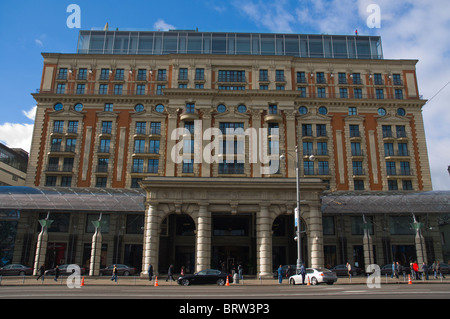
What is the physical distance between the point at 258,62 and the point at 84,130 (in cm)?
2874

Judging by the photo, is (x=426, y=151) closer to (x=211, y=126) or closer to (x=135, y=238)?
(x=211, y=126)

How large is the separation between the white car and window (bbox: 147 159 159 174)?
28.8 m

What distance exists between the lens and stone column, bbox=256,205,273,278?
34.9 meters

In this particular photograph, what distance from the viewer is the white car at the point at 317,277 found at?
28395 millimetres

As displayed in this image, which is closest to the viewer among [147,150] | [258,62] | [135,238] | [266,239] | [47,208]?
[266,239]

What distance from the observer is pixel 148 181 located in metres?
35.9

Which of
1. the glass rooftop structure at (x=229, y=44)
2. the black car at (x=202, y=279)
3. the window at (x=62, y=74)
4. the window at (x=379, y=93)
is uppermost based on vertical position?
the glass rooftop structure at (x=229, y=44)

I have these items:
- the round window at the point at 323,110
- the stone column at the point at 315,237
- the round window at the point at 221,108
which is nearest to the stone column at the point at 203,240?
the stone column at the point at 315,237

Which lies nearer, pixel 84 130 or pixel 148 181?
pixel 148 181

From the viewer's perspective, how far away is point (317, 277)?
28766 millimetres

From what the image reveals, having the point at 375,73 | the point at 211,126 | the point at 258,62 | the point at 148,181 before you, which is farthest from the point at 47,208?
the point at 375,73

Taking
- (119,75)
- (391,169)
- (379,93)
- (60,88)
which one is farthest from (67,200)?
(379,93)

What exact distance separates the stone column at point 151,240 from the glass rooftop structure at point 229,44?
111 feet

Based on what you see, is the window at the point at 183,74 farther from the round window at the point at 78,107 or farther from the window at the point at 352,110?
the window at the point at 352,110
